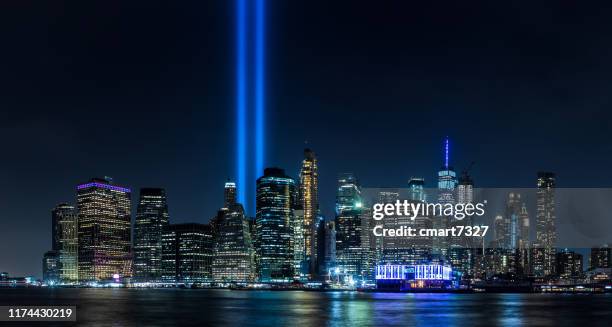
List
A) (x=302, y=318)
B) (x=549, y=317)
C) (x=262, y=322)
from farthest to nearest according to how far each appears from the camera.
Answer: (x=549, y=317) < (x=302, y=318) < (x=262, y=322)

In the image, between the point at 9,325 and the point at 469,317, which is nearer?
the point at 9,325

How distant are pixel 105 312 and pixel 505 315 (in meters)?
53.6

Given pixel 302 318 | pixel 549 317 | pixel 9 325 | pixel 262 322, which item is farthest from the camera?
pixel 549 317

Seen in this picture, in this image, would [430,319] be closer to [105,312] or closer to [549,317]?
[549,317]

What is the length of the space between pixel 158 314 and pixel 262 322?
71.5ft

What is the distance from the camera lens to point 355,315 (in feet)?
337

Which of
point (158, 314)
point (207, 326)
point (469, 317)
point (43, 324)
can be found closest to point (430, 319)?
point (469, 317)

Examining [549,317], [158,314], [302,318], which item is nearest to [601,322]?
[549,317]

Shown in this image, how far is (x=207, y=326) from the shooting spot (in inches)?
3396

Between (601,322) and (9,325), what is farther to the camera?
(601,322)

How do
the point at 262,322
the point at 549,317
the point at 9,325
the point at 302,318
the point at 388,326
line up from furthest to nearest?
the point at 549,317
the point at 302,318
the point at 262,322
the point at 388,326
the point at 9,325

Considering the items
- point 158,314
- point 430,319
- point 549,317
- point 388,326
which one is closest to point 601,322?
point 549,317

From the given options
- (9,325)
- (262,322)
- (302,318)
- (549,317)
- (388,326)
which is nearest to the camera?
(9,325)

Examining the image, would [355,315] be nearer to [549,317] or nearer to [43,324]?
[549,317]
